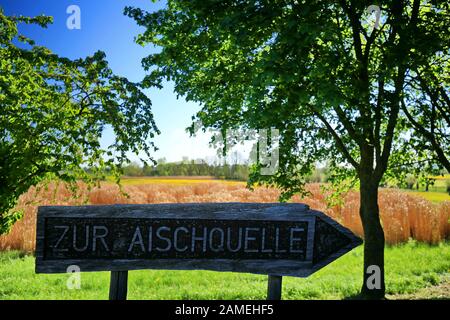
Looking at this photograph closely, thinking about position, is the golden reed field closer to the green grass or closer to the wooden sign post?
the green grass

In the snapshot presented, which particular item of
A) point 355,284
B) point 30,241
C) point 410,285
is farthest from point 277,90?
point 30,241

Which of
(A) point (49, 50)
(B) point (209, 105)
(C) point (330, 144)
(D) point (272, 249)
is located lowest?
(D) point (272, 249)

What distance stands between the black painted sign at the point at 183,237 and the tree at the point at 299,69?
2.69m

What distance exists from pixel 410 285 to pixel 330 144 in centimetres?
434

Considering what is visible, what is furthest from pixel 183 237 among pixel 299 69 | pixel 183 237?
pixel 299 69

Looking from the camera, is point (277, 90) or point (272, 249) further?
point (277, 90)

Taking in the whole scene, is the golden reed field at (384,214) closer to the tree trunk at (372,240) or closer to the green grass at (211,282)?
the green grass at (211,282)

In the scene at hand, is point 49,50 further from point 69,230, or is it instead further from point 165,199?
point 165,199

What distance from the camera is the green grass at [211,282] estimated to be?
33.6 feet

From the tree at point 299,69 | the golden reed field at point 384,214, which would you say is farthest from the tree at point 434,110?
the golden reed field at point 384,214

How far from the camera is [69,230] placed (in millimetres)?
5648

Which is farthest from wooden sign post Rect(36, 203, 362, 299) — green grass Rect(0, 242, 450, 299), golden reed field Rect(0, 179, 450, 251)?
golden reed field Rect(0, 179, 450, 251)

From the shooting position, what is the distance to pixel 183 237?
566 cm
